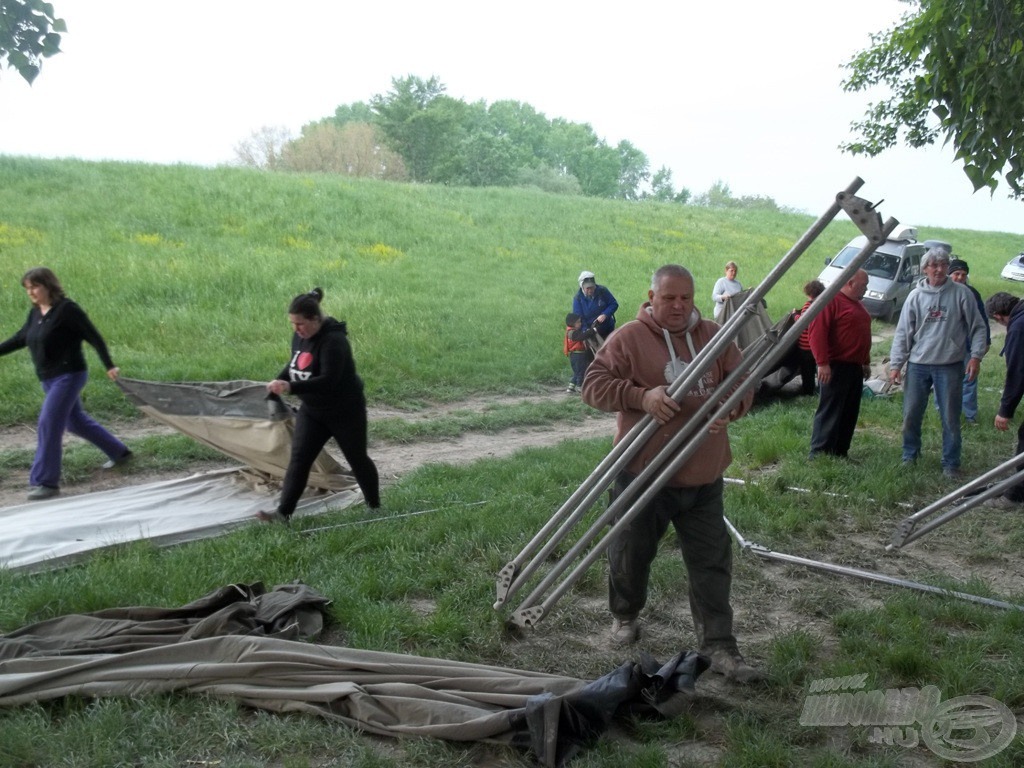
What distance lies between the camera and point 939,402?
808 centimetres

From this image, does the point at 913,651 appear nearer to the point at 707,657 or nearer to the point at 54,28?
the point at 707,657

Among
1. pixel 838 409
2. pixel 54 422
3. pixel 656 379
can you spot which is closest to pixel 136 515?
pixel 54 422

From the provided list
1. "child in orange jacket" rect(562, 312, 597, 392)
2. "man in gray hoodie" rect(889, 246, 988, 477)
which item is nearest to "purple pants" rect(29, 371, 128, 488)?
"child in orange jacket" rect(562, 312, 597, 392)

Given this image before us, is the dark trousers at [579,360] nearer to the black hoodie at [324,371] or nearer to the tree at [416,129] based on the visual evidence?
the black hoodie at [324,371]

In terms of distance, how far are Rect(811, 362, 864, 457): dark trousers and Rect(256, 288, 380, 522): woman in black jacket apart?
444 cm

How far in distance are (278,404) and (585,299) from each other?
6.97 m

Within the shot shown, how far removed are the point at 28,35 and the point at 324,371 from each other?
2823 mm

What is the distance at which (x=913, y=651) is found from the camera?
13.9 ft

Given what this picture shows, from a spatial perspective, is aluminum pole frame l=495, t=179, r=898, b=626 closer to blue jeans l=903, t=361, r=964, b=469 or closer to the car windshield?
blue jeans l=903, t=361, r=964, b=469

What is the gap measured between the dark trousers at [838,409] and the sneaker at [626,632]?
4.40m

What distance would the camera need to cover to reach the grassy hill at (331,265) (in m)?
13.4

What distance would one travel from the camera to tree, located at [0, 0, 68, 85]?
4.00 m

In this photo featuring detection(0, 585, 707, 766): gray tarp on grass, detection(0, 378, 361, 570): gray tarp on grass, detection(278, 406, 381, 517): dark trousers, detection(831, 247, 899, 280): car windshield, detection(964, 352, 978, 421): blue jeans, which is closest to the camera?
detection(0, 585, 707, 766): gray tarp on grass

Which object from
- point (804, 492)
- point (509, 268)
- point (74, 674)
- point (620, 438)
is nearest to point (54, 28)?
point (74, 674)
